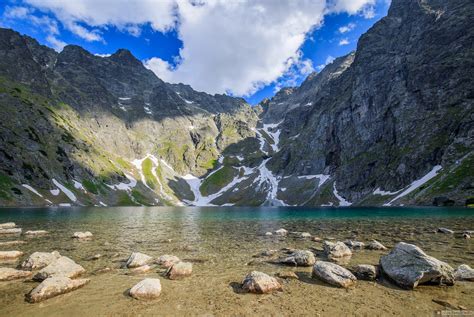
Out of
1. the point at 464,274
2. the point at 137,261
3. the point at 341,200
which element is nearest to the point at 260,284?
the point at 137,261

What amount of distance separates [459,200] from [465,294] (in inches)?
4583

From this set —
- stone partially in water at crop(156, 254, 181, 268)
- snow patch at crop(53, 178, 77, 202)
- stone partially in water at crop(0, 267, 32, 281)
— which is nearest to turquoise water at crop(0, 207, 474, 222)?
stone partially in water at crop(156, 254, 181, 268)

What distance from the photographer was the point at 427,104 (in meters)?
166

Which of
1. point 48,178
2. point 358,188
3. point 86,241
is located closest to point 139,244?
point 86,241

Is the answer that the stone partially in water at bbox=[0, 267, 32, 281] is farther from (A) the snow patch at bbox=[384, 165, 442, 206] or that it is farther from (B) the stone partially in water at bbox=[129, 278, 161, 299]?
(A) the snow patch at bbox=[384, 165, 442, 206]

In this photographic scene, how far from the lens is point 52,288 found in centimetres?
1388

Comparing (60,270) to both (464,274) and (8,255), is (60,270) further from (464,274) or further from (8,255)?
(464,274)

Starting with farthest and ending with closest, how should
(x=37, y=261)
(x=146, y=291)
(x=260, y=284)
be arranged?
(x=37, y=261) → (x=260, y=284) → (x=146, y=291)

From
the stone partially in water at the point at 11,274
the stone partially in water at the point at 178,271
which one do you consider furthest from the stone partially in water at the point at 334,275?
the stone partially in water at the point at 11,274

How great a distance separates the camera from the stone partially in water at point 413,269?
15.0 m

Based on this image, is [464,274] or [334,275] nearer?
[464,274]

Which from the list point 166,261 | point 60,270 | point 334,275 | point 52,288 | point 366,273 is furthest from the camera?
point 166,261

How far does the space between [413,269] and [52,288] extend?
19.3 m

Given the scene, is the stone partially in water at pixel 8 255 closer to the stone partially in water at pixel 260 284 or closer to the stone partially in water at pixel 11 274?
the stone partially in water at pixel 11 274
